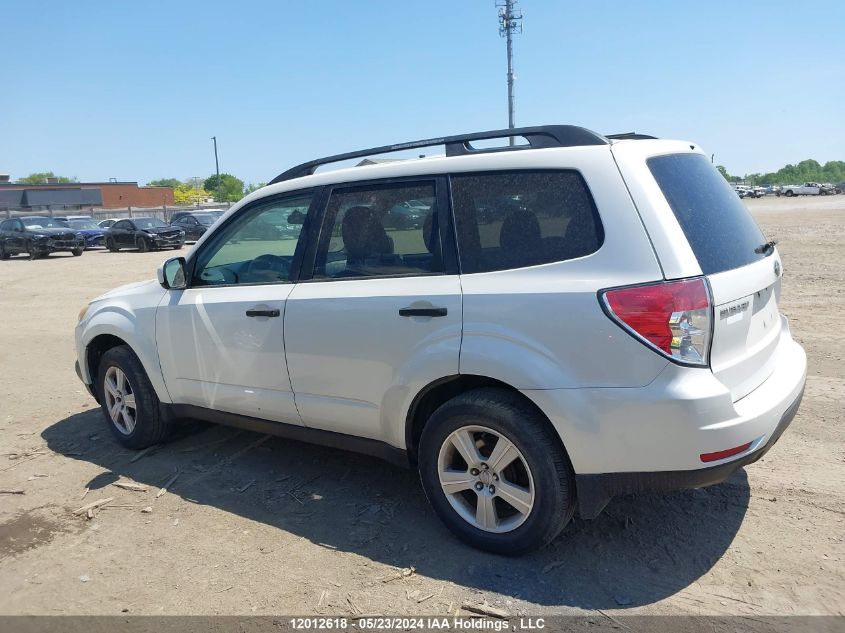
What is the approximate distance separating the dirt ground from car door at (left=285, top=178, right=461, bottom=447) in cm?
62

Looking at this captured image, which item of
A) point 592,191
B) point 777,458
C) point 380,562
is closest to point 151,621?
point 380,562

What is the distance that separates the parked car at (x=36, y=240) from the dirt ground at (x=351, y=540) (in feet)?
80.3

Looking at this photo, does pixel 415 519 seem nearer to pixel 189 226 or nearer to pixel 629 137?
pixel 629 137

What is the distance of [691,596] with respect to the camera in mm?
3010

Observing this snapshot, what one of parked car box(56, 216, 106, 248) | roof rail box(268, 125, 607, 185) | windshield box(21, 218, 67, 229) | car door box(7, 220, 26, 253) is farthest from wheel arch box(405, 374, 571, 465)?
parked car box(56, 216, 106, 248)

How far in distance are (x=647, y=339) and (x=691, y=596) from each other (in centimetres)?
115

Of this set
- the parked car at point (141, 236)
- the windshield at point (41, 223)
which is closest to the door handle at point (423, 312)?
the parked car at point (141, 236)

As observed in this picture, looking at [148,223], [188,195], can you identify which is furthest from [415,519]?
[188,195]

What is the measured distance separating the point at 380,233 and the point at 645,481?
187cm

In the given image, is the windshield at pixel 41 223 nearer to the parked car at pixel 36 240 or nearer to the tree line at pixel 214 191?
the parked car at pixel 36 240

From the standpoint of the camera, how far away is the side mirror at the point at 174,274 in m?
4.69

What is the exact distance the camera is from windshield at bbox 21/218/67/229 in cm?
2789

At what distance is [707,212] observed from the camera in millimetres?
3291

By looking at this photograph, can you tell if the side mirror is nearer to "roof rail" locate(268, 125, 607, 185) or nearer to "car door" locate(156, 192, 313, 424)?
"car door" locate(156, 192, 313, 424)
